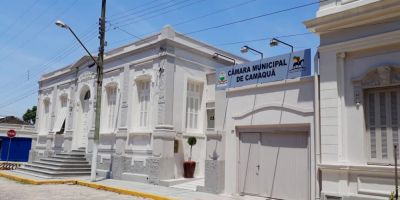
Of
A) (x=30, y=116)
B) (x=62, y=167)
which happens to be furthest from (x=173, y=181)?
(x=30, y=116)

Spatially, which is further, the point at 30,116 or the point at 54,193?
the point at 30,116

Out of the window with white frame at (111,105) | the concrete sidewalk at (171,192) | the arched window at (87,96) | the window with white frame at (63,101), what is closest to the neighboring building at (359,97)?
the concrete sidewalk at (171,192)

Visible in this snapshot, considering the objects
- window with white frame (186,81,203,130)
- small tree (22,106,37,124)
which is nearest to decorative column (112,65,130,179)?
window with white frame (186,81,203,130)

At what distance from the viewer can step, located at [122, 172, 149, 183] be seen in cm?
1526

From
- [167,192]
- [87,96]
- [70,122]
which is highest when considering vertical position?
[87,96]

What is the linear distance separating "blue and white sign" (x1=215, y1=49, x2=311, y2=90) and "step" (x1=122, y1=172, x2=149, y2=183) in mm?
5361

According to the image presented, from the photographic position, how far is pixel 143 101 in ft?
55.7

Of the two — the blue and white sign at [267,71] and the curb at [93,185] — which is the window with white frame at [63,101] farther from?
the blue and white sign at [267,71]

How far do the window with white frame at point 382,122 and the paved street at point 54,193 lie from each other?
7250 millimetres

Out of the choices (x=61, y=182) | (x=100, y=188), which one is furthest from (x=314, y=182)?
(x=61, y=182)

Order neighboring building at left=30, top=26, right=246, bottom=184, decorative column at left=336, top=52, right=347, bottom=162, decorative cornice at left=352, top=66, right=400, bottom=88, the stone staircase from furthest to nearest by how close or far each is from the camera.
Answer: the stone staircase
neighboring building at left=30, top=26, right=246, bottom=184
decorative column at left=336, top=52, right=347, bottom=162
decorative cornice at left=352, top=66, right=400, bottom=88

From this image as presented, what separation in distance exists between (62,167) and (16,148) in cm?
2031

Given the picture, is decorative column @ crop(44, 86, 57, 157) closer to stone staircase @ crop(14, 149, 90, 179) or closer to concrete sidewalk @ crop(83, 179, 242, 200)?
stone staircase @ crop(14, 149, 90, 179)

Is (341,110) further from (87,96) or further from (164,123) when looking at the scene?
(87,96)
